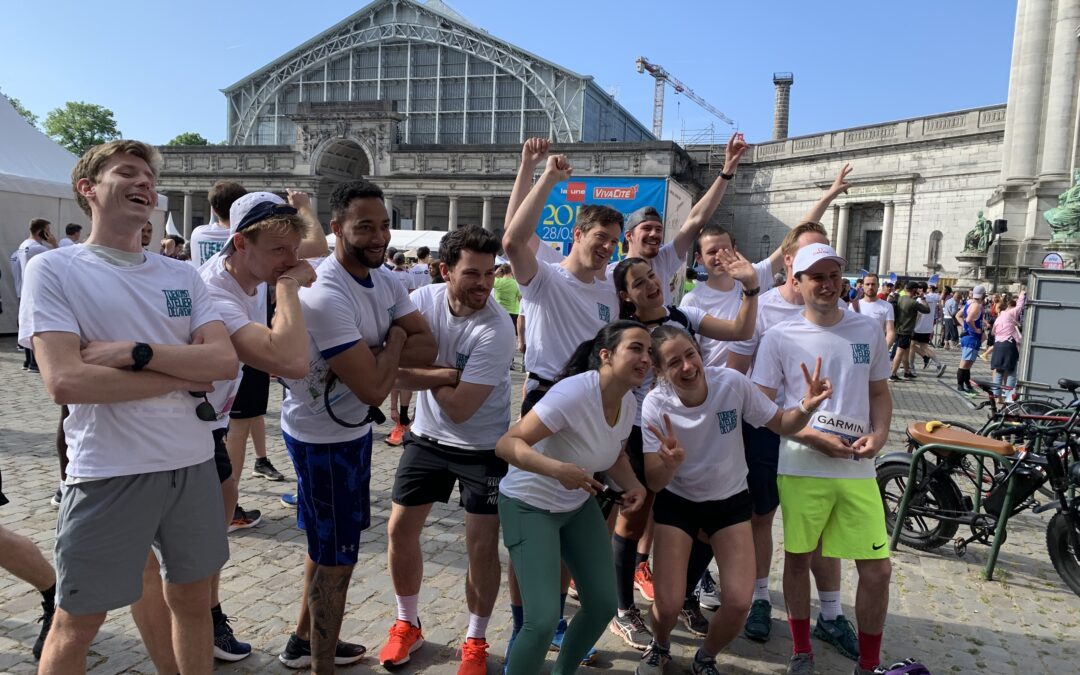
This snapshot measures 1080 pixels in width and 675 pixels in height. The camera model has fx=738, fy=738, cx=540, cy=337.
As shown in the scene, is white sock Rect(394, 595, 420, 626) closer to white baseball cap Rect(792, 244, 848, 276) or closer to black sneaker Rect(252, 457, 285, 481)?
white baseball cap Rect(792, 244, 848, 276)

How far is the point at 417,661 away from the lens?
3746 millimetres

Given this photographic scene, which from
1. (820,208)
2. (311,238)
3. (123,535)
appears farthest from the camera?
(820,208)

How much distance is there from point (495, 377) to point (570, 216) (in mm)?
11752

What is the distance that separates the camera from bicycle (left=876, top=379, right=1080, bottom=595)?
5023 millimetres

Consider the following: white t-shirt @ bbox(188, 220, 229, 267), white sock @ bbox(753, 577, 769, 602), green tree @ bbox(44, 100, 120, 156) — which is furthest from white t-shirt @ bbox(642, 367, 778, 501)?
green tree @ bbox(44, 100, 120, 156)

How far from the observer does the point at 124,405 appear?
2.48m

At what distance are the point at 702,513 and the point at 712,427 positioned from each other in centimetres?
43

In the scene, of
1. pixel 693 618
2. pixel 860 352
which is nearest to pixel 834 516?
pixel 860 352

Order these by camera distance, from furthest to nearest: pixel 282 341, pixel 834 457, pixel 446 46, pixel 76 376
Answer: pixel 446 46 < pixel 834 457 < pixel 282 341 < pixel 76 376

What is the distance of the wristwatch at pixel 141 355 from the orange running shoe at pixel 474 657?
205 cm

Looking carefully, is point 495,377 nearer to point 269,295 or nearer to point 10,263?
point 269,295

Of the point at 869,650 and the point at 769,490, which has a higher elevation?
the point at 769,490

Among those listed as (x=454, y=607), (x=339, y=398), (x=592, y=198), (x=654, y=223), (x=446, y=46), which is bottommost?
(x=454, y=607)

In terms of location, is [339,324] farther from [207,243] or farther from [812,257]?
[207,243]
